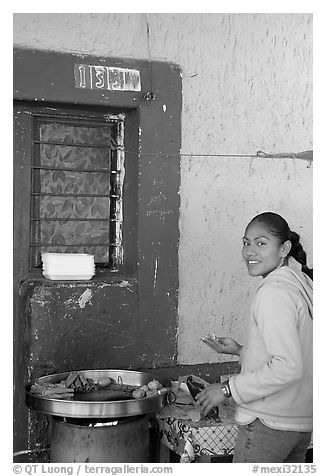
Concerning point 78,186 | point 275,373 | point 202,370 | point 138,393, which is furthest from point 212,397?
point 78,186

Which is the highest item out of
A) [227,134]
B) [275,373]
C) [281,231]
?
[227,134]

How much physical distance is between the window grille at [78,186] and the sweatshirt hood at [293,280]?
4.98 feet

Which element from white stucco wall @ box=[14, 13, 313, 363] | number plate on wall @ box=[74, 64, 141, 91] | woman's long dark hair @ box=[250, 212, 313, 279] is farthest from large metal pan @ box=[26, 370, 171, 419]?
number plate on wall @ box=[74, 64, 141, 91]

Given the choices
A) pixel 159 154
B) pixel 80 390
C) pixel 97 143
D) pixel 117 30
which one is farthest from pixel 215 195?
pixel 80 390

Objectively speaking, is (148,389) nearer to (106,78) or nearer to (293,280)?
(293,280)

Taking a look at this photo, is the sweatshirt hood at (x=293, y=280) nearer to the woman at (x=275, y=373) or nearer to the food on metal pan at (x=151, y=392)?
the woman at (x=275, y=373)

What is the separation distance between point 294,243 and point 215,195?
1.25m

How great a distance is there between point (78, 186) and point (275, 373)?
195cm

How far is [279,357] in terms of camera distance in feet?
10.7

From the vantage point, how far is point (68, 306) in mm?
4402

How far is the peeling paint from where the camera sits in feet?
14.6

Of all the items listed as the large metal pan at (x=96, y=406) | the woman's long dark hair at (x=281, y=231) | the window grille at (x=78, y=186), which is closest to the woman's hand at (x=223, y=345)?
Answer: the large metal pan at (x=96, y=406)

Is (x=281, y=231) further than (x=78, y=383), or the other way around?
(x=78, y=383)
